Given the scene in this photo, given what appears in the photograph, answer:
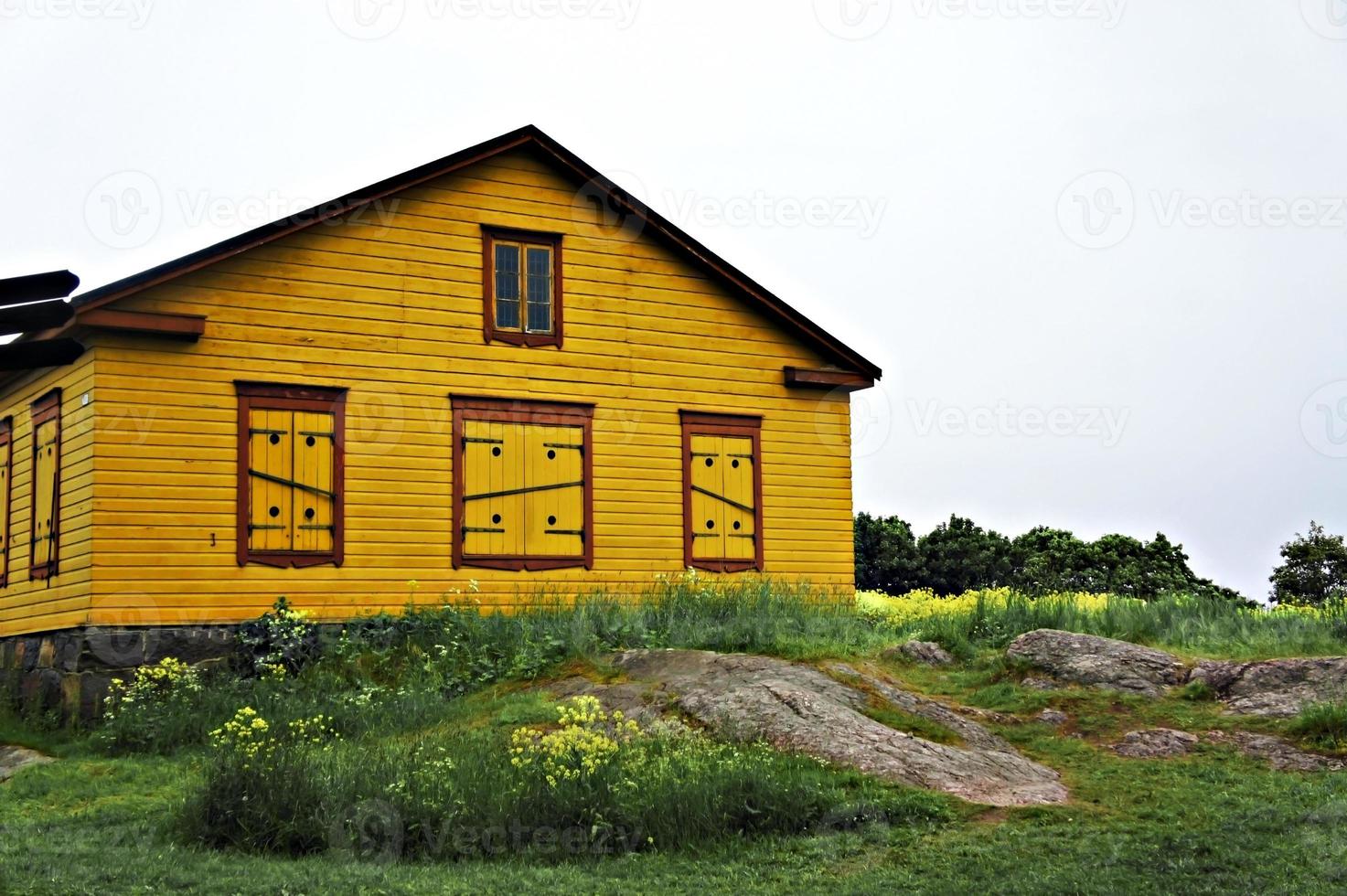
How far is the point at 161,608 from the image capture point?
18688mm

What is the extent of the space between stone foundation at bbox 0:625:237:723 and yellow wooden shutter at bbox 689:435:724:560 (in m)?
7.31

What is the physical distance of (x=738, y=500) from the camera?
75.4 feet

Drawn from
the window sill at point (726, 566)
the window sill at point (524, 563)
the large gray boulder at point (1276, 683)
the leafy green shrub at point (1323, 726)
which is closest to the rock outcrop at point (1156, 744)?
the leafy green shrub at point (1323, 726)

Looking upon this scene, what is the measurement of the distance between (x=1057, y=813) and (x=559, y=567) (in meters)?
11.1

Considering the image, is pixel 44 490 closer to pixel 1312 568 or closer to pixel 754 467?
pixel 754 467

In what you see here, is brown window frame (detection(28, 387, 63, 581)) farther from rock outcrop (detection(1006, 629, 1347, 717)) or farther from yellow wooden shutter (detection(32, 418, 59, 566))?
rock outcrop (detection(1006, 629, 1347, 717))

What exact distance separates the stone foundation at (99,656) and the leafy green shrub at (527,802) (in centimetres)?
708

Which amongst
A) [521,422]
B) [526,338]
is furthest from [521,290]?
[521,422]

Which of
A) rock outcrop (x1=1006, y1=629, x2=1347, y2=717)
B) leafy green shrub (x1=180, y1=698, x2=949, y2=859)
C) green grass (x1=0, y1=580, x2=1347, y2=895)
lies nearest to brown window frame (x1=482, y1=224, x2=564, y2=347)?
green grass (x1=0, y1=580, x2=1347, y2=895)

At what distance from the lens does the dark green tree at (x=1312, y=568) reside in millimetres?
35906

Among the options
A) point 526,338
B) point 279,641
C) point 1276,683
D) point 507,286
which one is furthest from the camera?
point 507,286

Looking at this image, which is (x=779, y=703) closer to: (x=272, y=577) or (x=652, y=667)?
(x=652, y=667)

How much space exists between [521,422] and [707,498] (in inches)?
130

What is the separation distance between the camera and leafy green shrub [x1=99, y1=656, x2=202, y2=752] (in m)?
16.8
